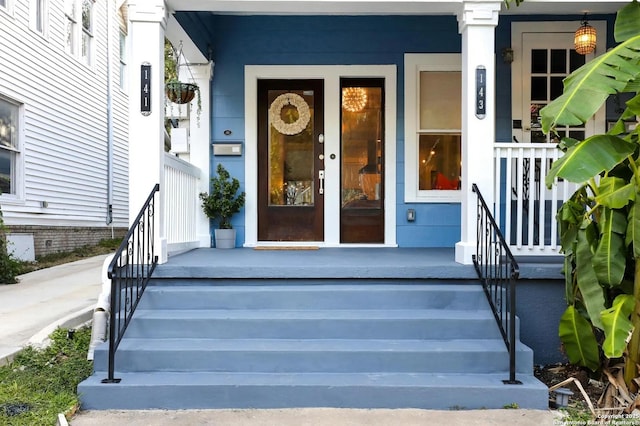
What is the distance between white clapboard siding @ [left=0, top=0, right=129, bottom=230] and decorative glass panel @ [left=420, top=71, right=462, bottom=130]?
6728 mm

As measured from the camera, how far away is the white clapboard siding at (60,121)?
8656 millimetres

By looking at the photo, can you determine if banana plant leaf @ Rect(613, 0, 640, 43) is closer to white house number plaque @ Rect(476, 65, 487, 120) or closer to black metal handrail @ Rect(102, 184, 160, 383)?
white house number plaque @ Rect(476, 65, 487, 120)

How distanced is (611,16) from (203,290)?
18.4 ft

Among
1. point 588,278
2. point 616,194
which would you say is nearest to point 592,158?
point 616,194

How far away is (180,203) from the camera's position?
17.0 ft

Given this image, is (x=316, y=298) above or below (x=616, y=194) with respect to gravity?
below

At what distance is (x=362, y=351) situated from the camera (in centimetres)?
336

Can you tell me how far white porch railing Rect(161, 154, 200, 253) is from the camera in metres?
4.78

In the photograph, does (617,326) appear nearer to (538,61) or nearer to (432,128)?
(432,128)

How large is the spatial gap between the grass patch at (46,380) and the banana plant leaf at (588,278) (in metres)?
3.22

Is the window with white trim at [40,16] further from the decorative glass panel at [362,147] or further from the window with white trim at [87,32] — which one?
the decorative glass panel at [362,147]

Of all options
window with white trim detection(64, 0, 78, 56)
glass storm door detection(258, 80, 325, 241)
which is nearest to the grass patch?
glass storm door detection(258, 80, 325, 241)

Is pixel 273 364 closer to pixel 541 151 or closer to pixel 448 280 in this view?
pixel 448 280

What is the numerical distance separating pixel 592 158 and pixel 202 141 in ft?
14.4
